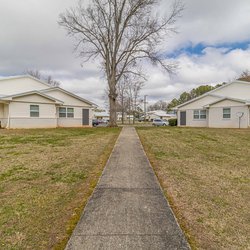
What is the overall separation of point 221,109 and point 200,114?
3274 millimetres

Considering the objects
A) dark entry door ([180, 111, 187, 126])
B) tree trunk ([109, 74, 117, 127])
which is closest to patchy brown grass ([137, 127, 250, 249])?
tree trunk ([109, 74, 117, 127])

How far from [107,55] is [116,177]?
22.1 m

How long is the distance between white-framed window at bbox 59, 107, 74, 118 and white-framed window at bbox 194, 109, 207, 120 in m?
16.0

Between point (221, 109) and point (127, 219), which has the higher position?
point (221, 109)

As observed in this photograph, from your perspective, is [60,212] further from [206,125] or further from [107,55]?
[206,125]

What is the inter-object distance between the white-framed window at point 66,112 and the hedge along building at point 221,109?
1458 cm

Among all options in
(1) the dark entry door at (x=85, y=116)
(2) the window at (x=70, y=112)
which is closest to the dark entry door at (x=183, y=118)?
(1) the dark entry door at (x=85, y=116)

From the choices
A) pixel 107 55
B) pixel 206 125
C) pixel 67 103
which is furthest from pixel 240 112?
pixel 67 103

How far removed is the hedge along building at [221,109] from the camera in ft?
75.8

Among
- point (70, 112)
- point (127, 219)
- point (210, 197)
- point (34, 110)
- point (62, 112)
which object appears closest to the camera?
point (127, 219)

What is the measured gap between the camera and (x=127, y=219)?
303 cm

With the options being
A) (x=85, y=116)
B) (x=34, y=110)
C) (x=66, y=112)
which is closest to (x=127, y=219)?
(x=34, y=110)

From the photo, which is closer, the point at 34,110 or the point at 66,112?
the point at 34,110

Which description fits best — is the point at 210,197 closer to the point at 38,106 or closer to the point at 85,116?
the point at 38,106
